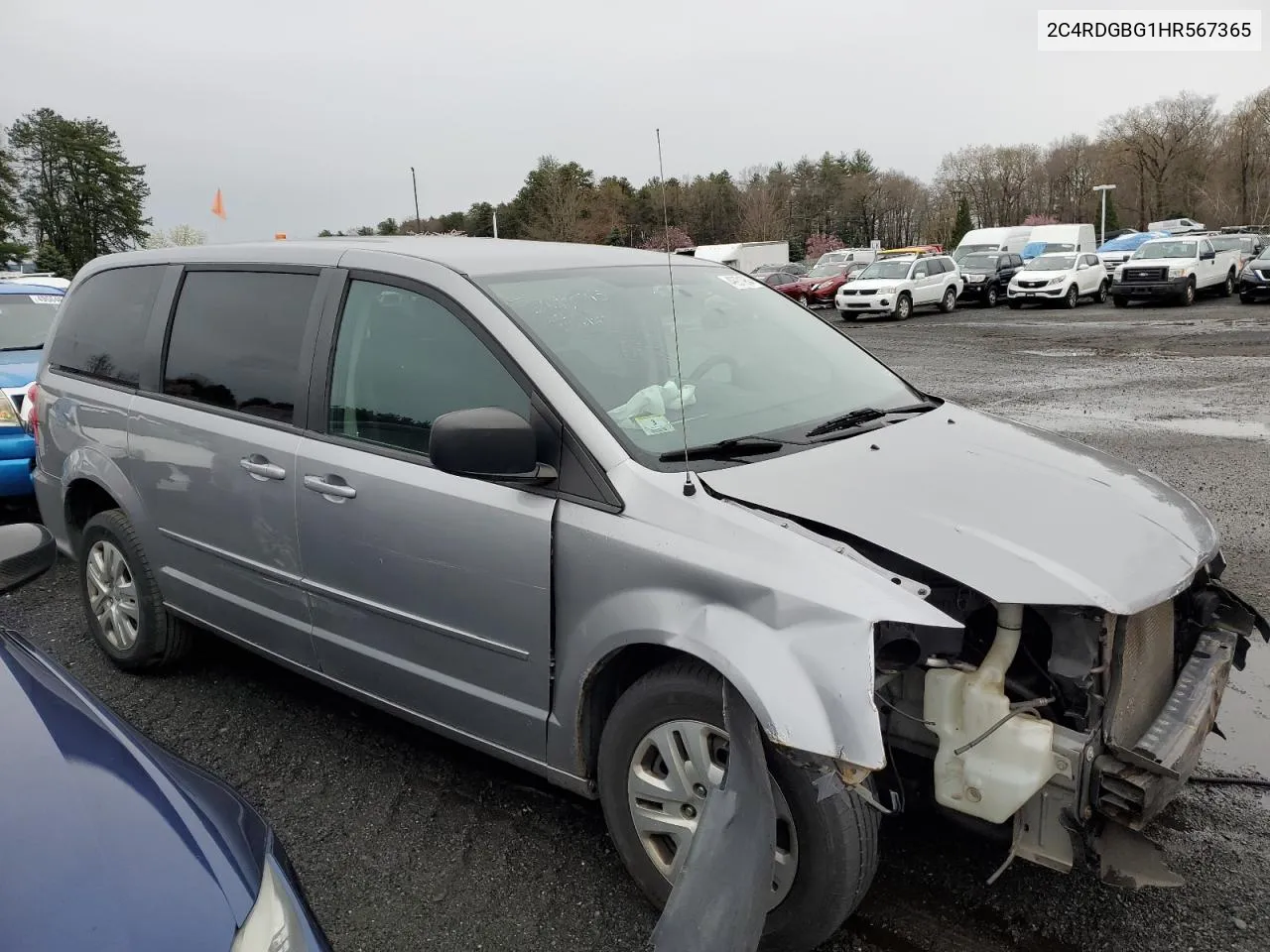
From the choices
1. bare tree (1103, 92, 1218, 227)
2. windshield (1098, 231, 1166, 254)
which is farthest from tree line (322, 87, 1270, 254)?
windshield (1098, 231, 1166, 254)

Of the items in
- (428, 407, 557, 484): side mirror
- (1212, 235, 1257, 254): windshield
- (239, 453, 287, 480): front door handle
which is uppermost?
(1212, 235, 1257, 254): windshield

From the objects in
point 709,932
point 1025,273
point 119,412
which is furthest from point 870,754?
point 1025,273

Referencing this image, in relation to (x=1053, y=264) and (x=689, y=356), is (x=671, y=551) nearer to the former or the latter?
(x=689, y=356)

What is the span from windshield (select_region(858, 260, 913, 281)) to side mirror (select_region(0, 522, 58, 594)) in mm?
26547

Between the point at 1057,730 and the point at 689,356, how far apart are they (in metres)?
1.57

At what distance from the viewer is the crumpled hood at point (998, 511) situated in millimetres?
2309

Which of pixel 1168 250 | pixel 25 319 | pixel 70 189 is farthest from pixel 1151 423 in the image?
pixel 70 189

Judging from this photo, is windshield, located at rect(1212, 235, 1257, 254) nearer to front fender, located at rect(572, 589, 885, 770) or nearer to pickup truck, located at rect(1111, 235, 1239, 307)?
pickup truck, located at rect(1111, 235, 1239, 307)

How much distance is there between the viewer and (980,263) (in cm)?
3070

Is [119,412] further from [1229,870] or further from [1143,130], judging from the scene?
[1143,130]

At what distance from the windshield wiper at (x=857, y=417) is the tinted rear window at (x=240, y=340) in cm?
178

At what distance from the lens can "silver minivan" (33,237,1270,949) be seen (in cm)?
229

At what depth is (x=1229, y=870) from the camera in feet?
9.20

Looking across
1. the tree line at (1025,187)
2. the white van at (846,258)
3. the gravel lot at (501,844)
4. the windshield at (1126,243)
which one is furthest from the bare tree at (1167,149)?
the gravel lot at (501,844)
